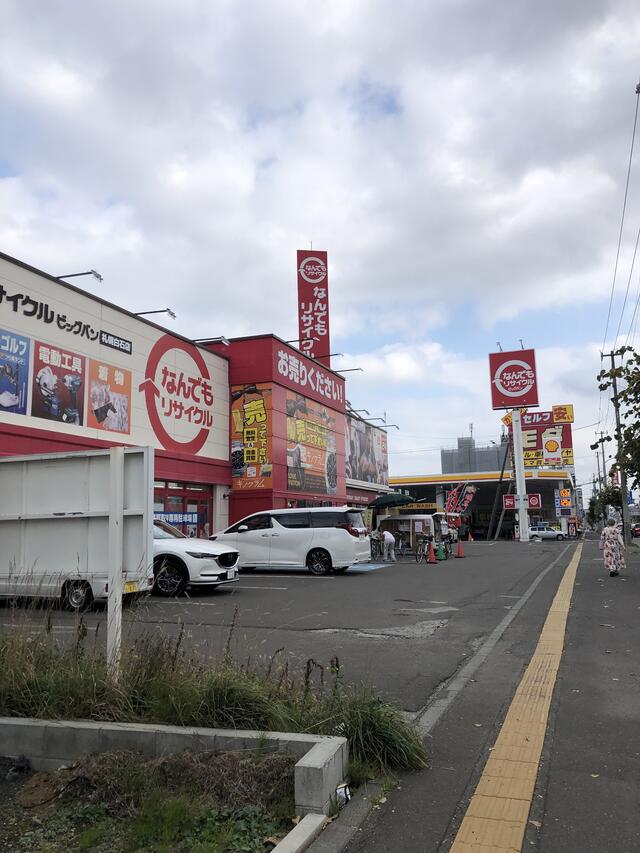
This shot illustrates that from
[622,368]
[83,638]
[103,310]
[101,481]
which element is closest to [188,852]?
[83,638]

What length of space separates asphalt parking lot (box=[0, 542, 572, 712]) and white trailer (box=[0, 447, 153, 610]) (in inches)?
14.0

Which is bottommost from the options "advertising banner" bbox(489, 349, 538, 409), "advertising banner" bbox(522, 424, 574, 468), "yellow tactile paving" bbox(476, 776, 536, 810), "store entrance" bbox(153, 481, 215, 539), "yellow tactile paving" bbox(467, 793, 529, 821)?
"yellow tactile paving" bbox(467, 793, 529, 821)

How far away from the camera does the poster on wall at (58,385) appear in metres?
16.9

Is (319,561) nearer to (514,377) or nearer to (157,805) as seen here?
(157,805)

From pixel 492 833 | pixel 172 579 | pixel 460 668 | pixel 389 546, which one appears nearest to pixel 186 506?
pixel 389 546

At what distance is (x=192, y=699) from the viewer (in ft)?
14.7

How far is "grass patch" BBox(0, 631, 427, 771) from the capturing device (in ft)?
14.4

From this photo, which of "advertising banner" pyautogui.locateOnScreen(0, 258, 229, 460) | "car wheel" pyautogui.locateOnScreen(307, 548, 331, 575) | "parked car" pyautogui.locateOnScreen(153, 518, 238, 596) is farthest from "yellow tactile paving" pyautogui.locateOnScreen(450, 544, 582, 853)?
"advertising banner" pyautogui.locateOnScreen(0, 258, 229, 460)

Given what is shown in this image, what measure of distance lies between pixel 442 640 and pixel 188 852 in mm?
6063

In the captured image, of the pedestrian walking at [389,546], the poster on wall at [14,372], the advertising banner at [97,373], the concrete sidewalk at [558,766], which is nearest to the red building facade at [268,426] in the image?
the advertising banner at [97,373]

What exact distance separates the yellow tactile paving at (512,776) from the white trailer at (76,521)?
9.43 ft

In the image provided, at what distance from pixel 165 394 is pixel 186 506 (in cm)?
381

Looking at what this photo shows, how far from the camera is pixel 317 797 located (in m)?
3.65

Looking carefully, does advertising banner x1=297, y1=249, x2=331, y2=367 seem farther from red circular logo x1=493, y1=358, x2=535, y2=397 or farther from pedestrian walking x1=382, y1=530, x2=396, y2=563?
red circular logo x1=493, y1=358, x2=535, y2=397
